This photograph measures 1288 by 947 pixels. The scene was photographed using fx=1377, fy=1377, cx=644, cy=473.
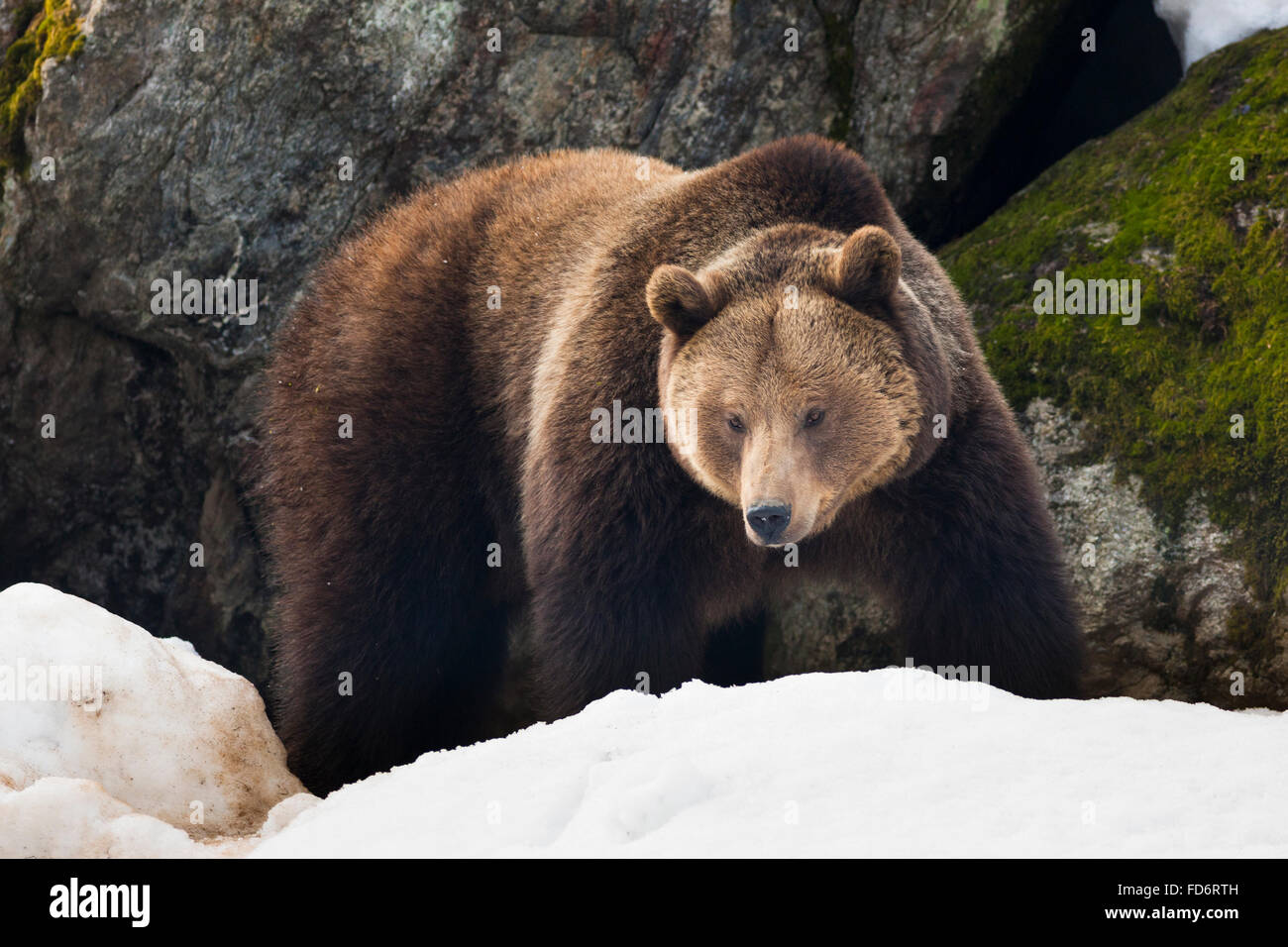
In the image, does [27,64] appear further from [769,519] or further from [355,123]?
[769,519]

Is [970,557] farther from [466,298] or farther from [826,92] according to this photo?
[826,92]

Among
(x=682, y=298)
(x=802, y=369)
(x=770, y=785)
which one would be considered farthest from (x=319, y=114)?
(x=770, y=785)

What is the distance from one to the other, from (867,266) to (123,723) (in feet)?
11.1

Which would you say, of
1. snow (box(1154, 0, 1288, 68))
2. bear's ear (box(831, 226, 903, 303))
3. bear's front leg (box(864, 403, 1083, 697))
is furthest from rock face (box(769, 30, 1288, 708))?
bear's ear (box(831, 226, 903, 303))

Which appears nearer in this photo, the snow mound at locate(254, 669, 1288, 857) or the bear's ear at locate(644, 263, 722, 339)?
the snow mound at locate(254, 669, 1288, 857)

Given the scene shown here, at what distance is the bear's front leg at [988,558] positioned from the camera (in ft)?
19.4

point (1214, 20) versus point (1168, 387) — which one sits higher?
point (1214, 20)

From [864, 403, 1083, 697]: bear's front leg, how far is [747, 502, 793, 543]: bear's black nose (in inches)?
38.9

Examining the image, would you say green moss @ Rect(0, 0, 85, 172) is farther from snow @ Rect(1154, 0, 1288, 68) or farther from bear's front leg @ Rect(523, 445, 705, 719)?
snow @ Rect(1154, 0, 1288, 68)

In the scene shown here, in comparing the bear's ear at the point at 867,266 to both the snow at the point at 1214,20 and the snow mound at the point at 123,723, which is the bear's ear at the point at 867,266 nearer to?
the snow mound at the point at 123,723

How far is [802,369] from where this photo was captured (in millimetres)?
5516

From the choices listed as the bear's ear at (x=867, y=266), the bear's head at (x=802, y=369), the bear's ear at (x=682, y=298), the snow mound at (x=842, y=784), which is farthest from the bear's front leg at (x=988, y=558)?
the snow mound at (x=842, y=784)

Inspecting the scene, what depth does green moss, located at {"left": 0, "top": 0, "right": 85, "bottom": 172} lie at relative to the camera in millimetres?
7988

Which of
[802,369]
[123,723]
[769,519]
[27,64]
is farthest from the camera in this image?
[27,64]
